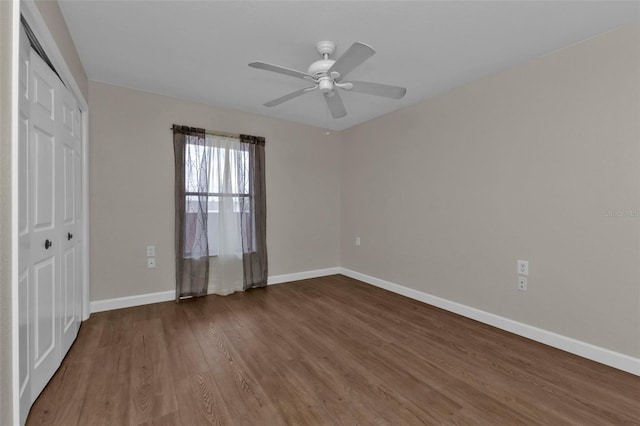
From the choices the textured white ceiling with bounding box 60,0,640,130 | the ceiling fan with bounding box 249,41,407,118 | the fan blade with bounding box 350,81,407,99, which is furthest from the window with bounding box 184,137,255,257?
the fan blade with bounding box 350,81,407,99

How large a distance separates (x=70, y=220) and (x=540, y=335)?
3848mm

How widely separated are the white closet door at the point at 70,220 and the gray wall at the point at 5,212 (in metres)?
1.04

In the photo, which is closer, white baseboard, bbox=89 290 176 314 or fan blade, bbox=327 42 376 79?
fan blade, bbox=327 42 376 79

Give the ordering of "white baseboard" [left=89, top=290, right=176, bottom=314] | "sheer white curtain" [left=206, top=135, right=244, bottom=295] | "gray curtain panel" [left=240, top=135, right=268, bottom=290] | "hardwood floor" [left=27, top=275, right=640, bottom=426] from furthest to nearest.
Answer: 1. "gray curtain panel" [left=240, top=135, right=268, bottom=290]
2. "sheer white curtain" [left=206, top=135, right=244, bottom=295]
3. "white baseboard" [left=89, top=290, right=176, bottom=314]
4. "hardwood floor" [left=27, top=275, right=640, bottom=426]

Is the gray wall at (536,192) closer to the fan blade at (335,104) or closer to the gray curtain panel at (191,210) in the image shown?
the fan blade at (335,104)

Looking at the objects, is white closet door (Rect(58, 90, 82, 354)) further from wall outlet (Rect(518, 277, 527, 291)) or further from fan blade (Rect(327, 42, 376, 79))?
wall outlet (Rect(518, 277, 527, 291))

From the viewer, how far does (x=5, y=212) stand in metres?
1.11

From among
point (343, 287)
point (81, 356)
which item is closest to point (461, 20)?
point (343, 287)

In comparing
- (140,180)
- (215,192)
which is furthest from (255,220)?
(140,180)

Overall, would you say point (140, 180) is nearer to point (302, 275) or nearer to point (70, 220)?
point (70, 220)

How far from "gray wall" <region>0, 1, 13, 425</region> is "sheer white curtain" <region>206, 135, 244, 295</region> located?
2.45m

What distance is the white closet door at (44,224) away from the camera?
160 cm

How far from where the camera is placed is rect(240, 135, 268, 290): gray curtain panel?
12.5ft

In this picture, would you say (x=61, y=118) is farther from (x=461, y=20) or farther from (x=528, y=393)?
(x=528, y=393)
